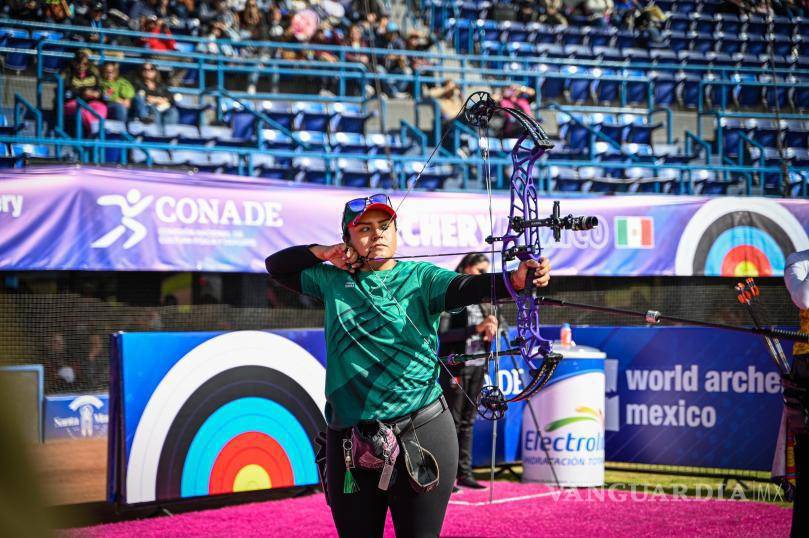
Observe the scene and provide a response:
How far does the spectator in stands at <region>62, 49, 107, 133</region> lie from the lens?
12242mm

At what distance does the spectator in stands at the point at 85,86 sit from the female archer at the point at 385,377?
30.8ft

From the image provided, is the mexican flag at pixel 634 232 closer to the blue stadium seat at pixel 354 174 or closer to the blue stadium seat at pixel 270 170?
the blue stadium seat at pixel 354 174

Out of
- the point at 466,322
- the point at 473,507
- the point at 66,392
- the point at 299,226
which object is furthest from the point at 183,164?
the point at 473,507

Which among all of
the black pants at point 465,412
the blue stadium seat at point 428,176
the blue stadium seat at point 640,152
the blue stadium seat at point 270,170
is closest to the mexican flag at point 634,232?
the black pants at point 465,412

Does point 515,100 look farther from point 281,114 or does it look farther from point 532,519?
point 532,519

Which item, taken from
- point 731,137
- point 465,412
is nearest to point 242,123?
point 465,412

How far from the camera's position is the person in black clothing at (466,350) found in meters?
7.89

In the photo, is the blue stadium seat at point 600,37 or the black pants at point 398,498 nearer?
the black pants at point 398,498

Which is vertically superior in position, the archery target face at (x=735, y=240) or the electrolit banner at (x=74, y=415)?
the archery target face at (x=735, y=240)

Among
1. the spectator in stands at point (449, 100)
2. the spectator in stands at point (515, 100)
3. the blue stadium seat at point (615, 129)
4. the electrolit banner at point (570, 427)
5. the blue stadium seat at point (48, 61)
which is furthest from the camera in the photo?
the blue stadium seat at point (615, 129)

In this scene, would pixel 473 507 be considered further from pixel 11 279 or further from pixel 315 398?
pixel 11 279

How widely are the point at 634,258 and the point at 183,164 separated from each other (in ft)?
19.1

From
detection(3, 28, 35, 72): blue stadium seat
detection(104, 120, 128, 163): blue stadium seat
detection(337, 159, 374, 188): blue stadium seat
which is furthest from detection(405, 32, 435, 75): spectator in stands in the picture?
detection(3, 28, 35, 72): blue stadium seat

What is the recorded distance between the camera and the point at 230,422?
24.2 ft
